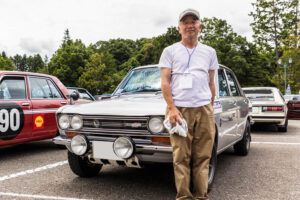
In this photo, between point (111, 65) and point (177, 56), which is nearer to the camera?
point (177, 56)

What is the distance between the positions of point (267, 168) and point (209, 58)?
2.97 meters

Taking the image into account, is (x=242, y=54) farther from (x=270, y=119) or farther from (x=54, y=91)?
(x=54, y=91)

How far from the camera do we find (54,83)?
21.9ft

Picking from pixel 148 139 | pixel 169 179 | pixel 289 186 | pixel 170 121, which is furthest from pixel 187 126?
pixel 289 186

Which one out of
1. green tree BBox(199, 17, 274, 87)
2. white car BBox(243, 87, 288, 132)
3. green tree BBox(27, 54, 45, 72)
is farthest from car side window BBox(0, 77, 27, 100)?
green tree BBox(27, 54, 45, 72)

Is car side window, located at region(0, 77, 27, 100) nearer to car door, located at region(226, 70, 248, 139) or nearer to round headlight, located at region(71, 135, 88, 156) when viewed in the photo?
round headlight, located at region(71, 135, 88, 156)

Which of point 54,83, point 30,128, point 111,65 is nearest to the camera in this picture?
point 30,128

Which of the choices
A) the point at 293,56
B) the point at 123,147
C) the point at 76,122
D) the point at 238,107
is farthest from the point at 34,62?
the point at 123,147

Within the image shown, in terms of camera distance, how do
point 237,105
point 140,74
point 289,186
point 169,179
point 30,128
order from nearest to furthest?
1. point 289,186
2. point 169,179
3. point 140,74
4. point 237,105
5. point 30,128

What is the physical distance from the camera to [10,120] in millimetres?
5277

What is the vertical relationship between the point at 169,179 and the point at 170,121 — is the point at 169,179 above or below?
below

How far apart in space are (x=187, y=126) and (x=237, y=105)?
2.76 metres

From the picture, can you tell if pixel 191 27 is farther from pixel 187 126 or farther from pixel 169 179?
pixel 169 179

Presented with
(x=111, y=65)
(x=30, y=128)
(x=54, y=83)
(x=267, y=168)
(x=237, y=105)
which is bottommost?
(x=267, y=168)
